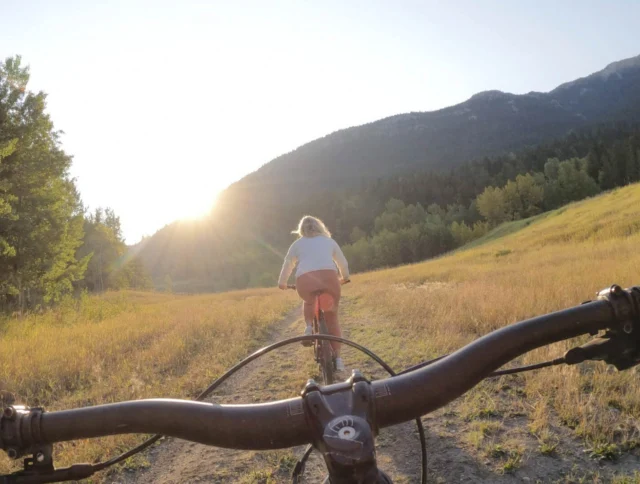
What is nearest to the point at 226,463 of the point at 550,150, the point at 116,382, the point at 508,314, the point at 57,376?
the point at 116,382

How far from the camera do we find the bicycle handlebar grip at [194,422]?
3.57 ft

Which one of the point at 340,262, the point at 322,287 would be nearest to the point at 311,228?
the point at 340,262

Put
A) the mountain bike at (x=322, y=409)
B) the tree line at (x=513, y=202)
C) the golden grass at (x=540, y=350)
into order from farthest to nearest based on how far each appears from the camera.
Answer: the tree line at (x=513, y=202)
the golden grass at (x=540, y=350)
the mountain bike at (x=322, y=409)

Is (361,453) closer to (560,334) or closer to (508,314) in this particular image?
(560,334)

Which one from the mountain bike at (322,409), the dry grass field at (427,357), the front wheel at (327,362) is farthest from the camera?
the front wheel at (327,362)

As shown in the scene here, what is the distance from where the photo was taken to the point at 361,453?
2.86 feet

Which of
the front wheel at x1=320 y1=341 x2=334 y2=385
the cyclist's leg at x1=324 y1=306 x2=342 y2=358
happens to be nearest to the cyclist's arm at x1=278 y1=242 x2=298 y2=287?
the cyclist's leg at x1=324 y1=306 x2=342 y2=358

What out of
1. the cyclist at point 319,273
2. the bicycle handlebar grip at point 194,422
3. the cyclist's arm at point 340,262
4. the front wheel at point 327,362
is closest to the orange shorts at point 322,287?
the cyclist at point 319,273

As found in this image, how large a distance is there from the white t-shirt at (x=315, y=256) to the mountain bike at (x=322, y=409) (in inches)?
197

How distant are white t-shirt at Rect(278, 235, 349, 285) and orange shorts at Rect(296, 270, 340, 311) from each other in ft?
0.28

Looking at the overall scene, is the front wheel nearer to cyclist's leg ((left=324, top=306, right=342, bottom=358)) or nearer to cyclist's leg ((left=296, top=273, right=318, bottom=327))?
cyclist's leg ((left=324, top=306, right=342, bottom=358))

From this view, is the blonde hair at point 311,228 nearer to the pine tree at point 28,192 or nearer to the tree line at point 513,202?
the pine tree at point 28,192

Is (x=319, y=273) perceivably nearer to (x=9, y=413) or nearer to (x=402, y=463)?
(x=402, y=463)

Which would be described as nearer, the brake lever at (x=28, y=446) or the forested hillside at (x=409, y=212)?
the brake lever at (x=28, y=446)
